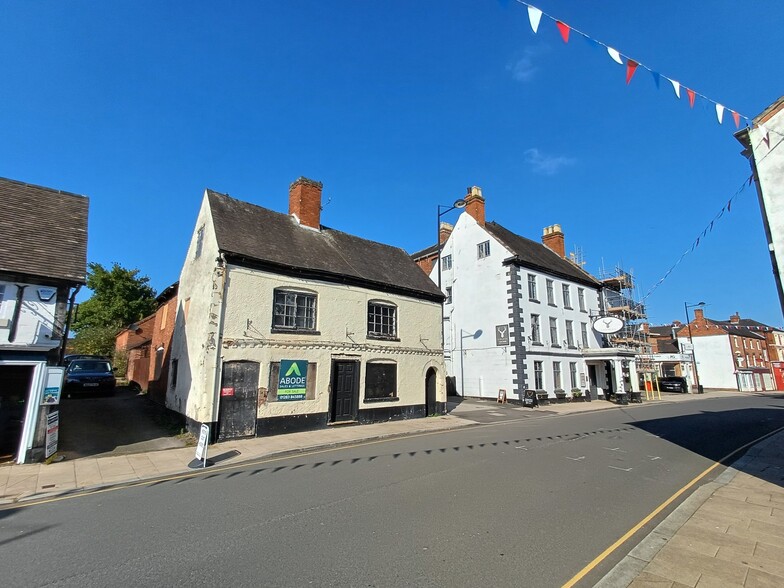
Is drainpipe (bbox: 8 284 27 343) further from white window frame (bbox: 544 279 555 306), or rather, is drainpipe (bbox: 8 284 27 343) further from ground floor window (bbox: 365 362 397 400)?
white window frame (bbox: 544 279 555 306)

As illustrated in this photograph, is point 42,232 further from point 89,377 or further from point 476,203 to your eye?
point 476,203

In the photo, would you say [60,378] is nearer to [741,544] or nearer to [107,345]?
[741,544]

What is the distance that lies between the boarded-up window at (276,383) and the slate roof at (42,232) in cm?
574

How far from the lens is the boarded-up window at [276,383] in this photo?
1275cm

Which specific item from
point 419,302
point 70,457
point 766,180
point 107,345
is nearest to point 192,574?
point 70,457

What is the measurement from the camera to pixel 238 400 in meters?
12.1

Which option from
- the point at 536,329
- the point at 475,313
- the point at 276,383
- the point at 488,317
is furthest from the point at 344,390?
the point at 536,329

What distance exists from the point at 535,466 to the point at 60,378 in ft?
36.2

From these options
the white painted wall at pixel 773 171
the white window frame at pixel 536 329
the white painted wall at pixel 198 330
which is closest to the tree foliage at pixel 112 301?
the white painted wall at pixel 198 330

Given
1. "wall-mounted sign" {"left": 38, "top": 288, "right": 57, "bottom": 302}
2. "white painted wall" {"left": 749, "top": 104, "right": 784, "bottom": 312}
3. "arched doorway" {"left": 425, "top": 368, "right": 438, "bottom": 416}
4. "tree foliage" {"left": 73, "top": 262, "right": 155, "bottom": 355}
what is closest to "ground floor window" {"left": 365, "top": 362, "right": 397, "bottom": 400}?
"arched doorway" {"left": 425, "top": 368, "right": 438, "bottom": 416}

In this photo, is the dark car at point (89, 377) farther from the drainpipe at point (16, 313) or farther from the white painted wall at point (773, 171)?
the white painted wall at point (773, 171)

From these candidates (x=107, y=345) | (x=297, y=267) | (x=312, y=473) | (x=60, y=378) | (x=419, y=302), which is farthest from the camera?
(x=107, y=345)

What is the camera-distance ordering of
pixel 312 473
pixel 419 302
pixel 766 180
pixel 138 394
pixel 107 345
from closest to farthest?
pixel 766 180, pixel 312 473, pixel 419 302, pixel 138 394, pixel 107 345

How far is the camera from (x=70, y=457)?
364 inches
